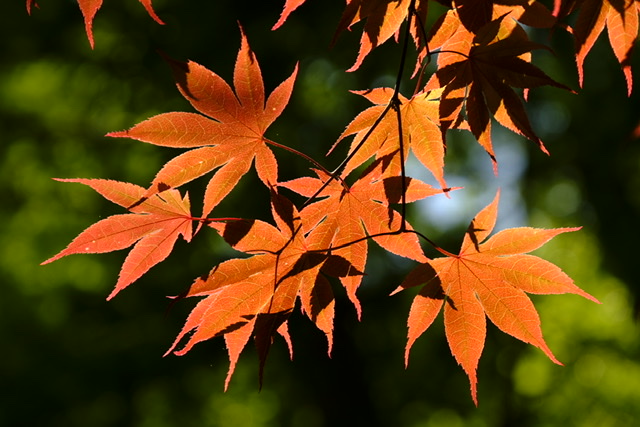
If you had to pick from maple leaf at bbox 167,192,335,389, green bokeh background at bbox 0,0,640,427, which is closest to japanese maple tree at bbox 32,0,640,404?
maple leaf at bbox 167,192,335,389

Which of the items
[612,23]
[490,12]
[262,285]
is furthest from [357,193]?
[612,23]

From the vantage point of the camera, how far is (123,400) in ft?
19.3

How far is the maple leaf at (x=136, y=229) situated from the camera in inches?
34.3

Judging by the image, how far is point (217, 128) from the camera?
2.89ft

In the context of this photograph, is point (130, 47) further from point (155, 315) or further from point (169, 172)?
point (169, 172)

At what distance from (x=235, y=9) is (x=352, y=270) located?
21.6 ft

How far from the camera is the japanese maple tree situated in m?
0.84

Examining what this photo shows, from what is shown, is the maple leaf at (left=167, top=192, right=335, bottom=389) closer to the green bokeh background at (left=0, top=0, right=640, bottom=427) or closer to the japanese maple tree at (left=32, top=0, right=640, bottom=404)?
the japanese maple tree at (left=32, top=0, right=640, bottom=404)

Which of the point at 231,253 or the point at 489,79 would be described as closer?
the point at 489,79

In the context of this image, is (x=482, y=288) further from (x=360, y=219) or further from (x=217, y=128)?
(x=217, y=128)

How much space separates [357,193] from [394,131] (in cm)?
13

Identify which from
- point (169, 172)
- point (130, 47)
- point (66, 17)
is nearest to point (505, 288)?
point (169, 172)

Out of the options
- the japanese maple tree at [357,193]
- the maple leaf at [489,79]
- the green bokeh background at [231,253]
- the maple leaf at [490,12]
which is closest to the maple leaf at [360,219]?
the japanese maple tree at [357,193]

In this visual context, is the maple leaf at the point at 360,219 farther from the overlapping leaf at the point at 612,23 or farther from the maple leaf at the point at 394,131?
the overlapping leaf at the point at 612,23
